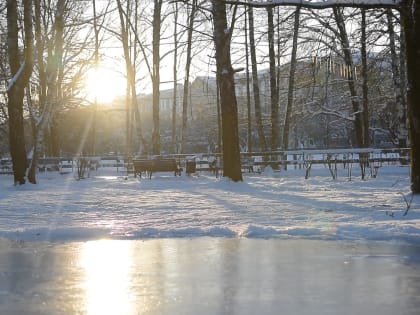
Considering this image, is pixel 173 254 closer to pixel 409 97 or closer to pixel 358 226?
pixel 358 226

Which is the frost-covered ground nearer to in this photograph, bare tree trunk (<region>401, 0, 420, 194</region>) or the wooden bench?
bare tree trunk (<region>401, 0, 420, 194</region>)

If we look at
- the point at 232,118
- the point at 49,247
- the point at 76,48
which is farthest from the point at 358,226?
the point at 76,48

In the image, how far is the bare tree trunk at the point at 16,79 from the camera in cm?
1670

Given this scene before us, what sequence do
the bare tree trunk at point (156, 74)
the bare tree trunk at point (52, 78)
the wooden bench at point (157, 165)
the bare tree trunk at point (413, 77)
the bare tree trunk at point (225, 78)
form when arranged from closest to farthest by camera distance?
1. the bare tree trunk at point (413, 77)
2. the bare tree trunk at point (225, 78)
3. the bare tree trunk at point (52, 78)
4. the wooden bench at point (157, 165)
5. the bare tree trunk at point (156, 74)

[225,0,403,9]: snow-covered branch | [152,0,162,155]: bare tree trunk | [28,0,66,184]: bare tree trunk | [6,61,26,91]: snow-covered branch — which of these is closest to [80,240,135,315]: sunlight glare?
[225,0,403,9]: snow-covered branch

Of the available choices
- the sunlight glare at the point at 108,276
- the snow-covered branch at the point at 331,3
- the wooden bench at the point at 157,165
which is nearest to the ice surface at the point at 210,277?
the sunlight glare at the point at 108,276

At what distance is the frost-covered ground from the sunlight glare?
0.90 metres

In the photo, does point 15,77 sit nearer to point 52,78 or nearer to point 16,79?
point 16,79

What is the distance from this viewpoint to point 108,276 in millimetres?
5395

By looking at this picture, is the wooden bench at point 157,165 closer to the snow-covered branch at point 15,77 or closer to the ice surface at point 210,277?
the snow-covered branch at point 15,77

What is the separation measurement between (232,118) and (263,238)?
8.89 meters

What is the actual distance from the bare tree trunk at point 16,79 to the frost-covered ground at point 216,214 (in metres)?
2.91

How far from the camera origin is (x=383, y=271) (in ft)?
17.8

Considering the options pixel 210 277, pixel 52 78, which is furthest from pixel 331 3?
pixel 52 78
